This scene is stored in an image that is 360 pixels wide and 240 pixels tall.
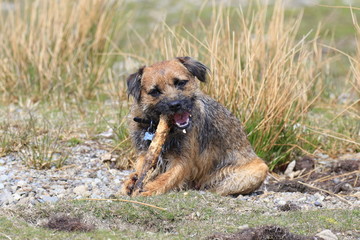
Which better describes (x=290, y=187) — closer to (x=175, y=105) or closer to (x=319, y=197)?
(x=319, y=197)

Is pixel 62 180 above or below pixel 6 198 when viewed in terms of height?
below

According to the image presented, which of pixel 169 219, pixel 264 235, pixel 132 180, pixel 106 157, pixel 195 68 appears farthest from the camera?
pixel 106 157

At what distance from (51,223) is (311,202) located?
257 cm

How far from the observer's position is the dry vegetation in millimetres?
8398

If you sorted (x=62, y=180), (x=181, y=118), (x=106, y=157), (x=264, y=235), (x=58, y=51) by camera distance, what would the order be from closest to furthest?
(x=264, y=235)
(x=181, y=118)
(x=62, y=180)
(x=106, y=157)
(x=58, y=51)

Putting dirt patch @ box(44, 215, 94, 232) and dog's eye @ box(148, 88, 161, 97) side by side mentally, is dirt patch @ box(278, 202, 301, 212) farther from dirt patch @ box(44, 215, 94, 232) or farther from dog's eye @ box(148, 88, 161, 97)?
dirt patch @ box(44, 215, 94, 232)

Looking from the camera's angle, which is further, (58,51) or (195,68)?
(58,51)

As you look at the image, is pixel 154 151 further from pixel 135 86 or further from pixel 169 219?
pixel 169 219

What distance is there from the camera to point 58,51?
36.6 feet

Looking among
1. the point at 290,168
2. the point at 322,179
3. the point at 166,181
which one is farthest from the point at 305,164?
the point at 166,181

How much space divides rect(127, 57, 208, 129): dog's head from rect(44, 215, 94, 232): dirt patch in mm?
1431

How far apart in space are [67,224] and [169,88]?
1.78 metres

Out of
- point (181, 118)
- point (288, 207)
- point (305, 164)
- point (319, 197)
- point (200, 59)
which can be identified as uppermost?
point (181, 118)

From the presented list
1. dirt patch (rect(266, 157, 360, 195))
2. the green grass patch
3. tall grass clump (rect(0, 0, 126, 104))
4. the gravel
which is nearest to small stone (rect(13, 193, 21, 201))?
the gravel
